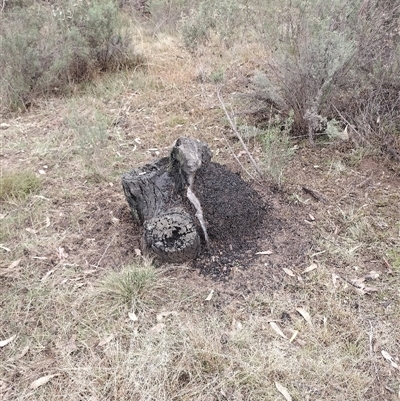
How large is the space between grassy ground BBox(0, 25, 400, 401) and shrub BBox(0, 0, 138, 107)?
3.86ft

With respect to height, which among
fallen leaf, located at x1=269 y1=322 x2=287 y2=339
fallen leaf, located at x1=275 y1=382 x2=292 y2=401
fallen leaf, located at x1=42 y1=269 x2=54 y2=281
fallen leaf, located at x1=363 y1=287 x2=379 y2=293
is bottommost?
fallen leaf, located at x1=363 y1=287 x2=379 y2=293

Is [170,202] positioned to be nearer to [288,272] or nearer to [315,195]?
[288,272]

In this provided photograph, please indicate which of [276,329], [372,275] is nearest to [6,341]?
[276,329]

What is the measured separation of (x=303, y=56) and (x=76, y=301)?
8.39 ft

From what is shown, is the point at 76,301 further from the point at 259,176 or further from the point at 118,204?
the point at 259,176

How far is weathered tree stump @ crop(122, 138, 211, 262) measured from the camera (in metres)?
2.60

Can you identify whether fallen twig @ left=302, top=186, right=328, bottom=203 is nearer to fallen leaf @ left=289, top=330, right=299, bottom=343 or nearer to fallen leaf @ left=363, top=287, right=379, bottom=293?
fallen leaf @ left=363, top=287, right=379, bottom=293

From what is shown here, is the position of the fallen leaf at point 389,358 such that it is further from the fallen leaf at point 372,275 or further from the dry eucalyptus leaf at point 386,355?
the fallen leaf at point 372,275

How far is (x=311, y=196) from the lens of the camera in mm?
3293

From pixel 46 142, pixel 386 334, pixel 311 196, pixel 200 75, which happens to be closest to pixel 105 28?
pixel 200 75

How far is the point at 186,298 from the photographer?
2.48 m

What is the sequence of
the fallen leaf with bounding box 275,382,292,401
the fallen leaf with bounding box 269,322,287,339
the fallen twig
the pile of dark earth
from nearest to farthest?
the fallen leaf with bounding box 275,382,292,401 < the fallen leaf with bounding box 269,322,287,339 < the pile of dark earth < the fallen twig

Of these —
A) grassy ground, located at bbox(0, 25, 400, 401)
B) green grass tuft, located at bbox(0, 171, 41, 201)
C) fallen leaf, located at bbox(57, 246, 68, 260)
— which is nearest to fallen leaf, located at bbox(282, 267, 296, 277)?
grassy ground, located at bbox(0, 25, 400, 401)

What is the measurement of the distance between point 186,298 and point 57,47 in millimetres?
3643
